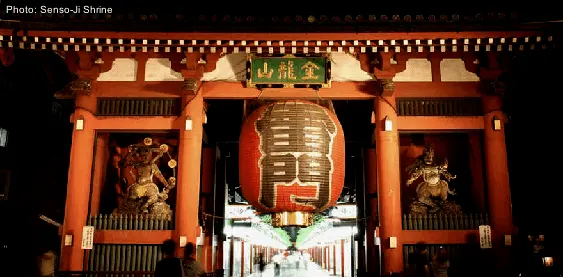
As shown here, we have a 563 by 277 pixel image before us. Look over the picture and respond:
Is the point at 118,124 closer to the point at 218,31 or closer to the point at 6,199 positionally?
the point at 218,31

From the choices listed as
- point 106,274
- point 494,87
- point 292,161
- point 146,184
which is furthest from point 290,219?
point 494,87

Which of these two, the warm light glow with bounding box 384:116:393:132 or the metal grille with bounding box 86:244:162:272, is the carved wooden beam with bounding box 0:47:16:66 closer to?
the metal grille with bounding box 86:244:162:272

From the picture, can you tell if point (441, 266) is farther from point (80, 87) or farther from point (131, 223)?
point (80, 87)

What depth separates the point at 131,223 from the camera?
27.7 ft

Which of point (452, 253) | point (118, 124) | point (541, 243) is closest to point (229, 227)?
point (118, 124)

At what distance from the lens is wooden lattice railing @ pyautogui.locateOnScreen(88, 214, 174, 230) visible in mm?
8414

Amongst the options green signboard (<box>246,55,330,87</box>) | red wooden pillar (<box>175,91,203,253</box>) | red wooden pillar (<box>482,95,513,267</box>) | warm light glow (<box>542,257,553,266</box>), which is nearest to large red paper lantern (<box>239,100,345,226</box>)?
green signboard (<box>246,55,330,87</box>)

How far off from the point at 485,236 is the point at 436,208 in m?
0.99

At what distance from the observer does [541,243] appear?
7762mm

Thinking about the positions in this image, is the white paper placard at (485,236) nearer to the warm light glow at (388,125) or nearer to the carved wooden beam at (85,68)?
the warm light glow at (388,125)
